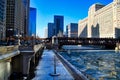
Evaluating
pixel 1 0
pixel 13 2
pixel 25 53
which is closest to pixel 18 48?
pixel 25 53

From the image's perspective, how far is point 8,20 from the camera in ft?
602

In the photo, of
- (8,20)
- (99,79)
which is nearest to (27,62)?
(99,79)

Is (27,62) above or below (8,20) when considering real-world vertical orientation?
below

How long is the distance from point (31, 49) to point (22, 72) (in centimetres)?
363

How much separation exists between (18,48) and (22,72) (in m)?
3.51

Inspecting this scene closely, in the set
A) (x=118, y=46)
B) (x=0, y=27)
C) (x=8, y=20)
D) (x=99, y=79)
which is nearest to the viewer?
(x=99, y=79)

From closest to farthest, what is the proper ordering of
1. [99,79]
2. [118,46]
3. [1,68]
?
[1,68], [99,79], [118,46]

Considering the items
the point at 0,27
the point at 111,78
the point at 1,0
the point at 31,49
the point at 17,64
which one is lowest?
the point at 111,78

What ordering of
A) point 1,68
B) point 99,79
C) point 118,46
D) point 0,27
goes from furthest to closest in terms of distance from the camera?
point 118,46 → point 0,27 → point 99,79 → point 1,68

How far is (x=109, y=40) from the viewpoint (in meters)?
192

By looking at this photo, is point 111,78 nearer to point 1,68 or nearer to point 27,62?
point 27,62

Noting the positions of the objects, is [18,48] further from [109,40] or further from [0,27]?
[109,40]

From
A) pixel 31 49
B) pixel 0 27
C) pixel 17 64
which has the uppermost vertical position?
pixel 0 27

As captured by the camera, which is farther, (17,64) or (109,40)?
(109,40)
